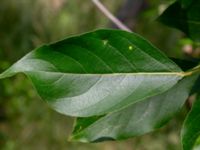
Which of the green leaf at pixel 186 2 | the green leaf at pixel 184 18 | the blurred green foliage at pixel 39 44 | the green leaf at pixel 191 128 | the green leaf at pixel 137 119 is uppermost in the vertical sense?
the green leaf at pixel 186 2

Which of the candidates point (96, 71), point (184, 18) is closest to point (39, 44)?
point (184, 18)

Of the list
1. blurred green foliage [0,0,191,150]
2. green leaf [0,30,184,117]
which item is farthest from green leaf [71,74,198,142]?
blurred green foliage [0,0,191,150]

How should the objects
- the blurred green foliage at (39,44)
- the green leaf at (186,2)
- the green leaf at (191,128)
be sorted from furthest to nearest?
the blurred green foliage at (39,44) < the green leaf at (186,2) < the green leaf at (191,128)

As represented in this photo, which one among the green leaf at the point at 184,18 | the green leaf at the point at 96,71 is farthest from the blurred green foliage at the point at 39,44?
the green leaf at the point at 96,71

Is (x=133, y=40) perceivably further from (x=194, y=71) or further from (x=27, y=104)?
(x=27, y=104)

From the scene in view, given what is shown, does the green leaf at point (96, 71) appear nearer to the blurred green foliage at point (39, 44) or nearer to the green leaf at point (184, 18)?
the green leaf at point (184, 18)

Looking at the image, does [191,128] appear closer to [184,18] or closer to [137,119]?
[137,119]

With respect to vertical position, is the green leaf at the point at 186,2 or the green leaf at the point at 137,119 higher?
the green leaf at the point at 186,2
